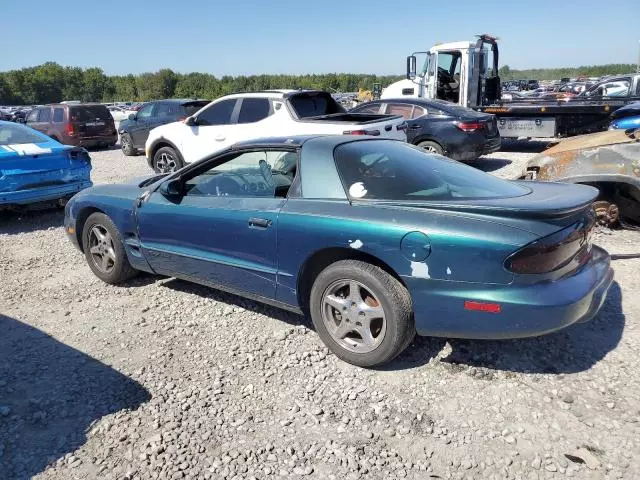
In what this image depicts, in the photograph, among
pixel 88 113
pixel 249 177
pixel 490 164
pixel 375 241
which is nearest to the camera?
pixel 375 241

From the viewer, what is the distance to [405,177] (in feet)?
11.3

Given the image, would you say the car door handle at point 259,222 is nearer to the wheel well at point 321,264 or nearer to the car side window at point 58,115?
the wheel well at point 321,264

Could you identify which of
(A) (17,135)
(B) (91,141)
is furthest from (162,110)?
(A) (17,135)

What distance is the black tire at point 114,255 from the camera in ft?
15.3

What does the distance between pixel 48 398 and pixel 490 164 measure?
10.4 meters

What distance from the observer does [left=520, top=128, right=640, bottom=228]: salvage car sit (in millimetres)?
5531

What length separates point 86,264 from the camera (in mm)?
5520

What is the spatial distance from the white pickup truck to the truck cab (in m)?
5.70

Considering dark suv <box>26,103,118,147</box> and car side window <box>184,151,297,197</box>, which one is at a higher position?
dark suv <box>26,103,118,147</box>

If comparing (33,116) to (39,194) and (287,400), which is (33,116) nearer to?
(39,194)

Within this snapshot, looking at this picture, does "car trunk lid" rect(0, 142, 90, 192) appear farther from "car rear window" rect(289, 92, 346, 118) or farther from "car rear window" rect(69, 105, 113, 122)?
"car rear window" rect(69, 105, 113, 122)

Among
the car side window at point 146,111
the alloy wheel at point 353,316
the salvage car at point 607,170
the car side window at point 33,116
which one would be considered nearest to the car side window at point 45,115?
the car side window at point 33,116

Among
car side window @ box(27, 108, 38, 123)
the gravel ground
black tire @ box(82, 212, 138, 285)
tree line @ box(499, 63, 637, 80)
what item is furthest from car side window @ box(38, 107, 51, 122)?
tree line @ box(499, 63, 637, 80)

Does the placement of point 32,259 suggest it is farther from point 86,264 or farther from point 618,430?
point 618,430
